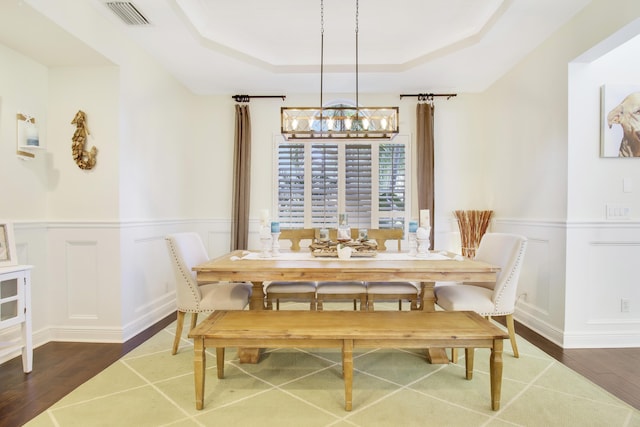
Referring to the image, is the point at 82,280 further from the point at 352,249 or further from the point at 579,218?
the point at 579,218

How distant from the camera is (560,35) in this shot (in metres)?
2.99

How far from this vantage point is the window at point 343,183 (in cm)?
466

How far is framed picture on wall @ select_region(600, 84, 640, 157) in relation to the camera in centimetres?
282

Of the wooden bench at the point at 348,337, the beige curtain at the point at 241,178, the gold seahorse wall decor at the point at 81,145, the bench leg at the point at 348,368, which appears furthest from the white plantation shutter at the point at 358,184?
the gold seahorse wall decor at the point at 81,145

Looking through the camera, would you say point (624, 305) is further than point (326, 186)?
No

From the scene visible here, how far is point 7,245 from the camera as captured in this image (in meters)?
Result: 2.38

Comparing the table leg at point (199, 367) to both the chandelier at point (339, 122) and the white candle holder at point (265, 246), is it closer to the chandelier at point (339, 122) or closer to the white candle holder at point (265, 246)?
the white candle holder at point (265, 246)

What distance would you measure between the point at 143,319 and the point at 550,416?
3449 mm

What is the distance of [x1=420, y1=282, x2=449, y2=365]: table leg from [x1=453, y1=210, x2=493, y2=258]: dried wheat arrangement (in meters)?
1.91

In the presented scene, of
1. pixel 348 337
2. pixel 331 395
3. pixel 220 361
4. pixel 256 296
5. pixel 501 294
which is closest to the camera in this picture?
pixel 348 337

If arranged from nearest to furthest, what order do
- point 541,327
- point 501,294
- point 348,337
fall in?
point 348,337, point 501,294, point 541,327

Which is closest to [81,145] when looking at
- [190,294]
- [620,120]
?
[190,294]

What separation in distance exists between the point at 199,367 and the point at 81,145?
2.34m

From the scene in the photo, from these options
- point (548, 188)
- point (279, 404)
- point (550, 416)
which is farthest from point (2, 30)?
point (548, 188)
